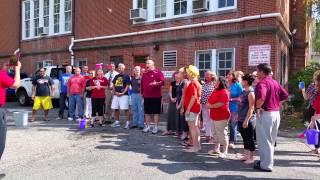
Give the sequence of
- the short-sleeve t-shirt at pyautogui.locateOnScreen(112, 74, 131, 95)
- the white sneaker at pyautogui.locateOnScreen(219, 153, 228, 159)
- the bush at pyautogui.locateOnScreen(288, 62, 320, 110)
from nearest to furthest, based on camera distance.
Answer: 1. the white sneaker at pyautogui.locateOnScreen(219, 153, 228, 159)
2. the short-sleeve t-shirt at pyautogui.locateOnScreen(112, 74, 131, 95)
3. the bush at pyautogui.locateOnScreen(288, 62, 320, 110)

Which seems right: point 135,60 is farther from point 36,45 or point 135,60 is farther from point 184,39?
point 36,45

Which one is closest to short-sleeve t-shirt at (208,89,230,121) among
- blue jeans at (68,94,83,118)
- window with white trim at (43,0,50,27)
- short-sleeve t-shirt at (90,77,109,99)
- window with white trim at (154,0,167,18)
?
short-sleeve t-shirt at (90,77,109,99)

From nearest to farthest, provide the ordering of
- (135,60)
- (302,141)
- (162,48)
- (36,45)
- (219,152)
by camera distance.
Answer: (219,152)
(302,141)
(162,48)
(135,60)
(36,45)

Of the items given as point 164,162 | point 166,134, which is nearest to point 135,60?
point 166,134

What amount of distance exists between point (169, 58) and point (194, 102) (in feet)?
29.1

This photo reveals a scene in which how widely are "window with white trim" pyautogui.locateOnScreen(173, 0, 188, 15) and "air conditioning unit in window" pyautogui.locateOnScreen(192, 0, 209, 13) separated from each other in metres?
0.69

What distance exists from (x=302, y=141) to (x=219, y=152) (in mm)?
3006

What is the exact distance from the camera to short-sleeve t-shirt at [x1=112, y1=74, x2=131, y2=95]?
11633 millimetres

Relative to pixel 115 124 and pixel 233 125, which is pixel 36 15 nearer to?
pixel 115 124

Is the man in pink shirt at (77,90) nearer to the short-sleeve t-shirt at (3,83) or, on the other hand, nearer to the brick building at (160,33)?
the brick building at (160,33)

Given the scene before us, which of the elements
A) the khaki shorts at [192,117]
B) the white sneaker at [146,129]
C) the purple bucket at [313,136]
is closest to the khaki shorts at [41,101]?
the white sneaker at [146,129]

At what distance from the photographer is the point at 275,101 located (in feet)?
23.2

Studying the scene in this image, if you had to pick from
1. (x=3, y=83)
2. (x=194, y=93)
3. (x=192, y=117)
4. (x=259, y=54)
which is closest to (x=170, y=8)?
(x=259, y=54)

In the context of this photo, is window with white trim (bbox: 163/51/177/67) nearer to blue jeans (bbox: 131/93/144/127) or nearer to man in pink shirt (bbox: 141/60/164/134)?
blue jeans (bbox: 131/93/144/127)
